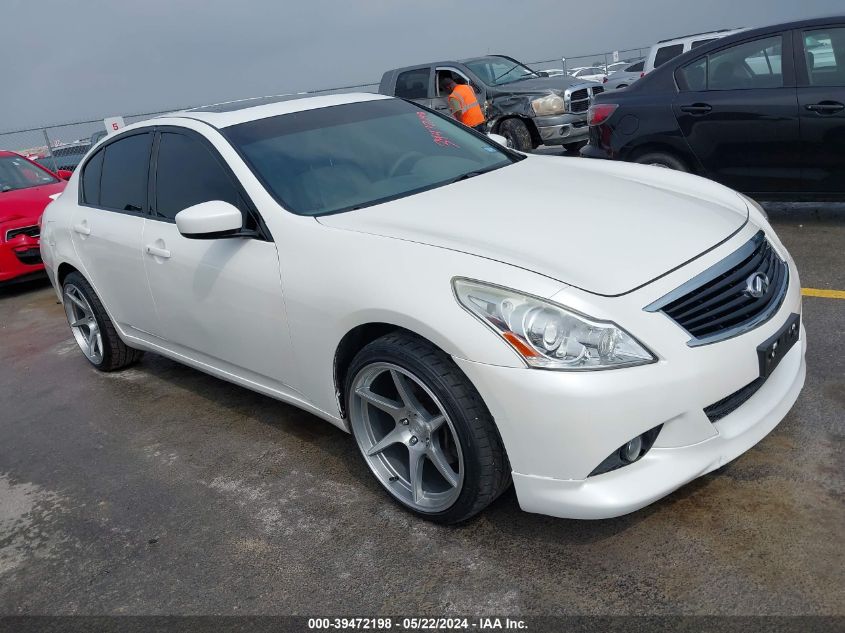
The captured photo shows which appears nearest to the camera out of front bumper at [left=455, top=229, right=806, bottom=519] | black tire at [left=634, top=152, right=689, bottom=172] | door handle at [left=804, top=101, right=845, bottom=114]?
front bumper at [left=455, top=229, right=806, bottom=519]

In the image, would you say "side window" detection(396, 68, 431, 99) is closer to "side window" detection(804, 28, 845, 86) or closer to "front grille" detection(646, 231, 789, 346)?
"side window" detection(804, 28, 845, 86)

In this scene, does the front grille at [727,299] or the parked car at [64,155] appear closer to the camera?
the front grille at [727,299]

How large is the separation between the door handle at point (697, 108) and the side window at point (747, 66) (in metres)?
0.17

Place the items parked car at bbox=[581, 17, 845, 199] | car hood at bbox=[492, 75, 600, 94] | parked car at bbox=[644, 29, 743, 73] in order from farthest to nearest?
parked car at bbox=[644, 29, 743, 73] < car hood at bbox=[492, 75, 600, 94] < parked car at bbox=[581, 17, 845, 199]

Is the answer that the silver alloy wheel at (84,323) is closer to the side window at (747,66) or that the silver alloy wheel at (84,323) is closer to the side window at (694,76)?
the side window at (694,76)

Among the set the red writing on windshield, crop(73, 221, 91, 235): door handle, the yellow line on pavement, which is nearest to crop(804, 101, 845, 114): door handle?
the yellow line on pavement

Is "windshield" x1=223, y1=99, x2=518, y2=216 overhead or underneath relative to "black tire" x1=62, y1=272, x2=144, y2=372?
overhead

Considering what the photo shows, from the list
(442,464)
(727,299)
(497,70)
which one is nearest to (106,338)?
(442,464)

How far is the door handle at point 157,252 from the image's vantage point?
4.00 metres

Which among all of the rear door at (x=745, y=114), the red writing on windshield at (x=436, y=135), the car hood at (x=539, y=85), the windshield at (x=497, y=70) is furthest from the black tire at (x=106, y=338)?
the windshield at (x=497, y=70)

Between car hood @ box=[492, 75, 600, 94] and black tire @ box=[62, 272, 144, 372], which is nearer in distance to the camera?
black tire @ box=[62, 272, 144, 372]

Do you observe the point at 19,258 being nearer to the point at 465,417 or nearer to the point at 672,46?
the point at 465,417

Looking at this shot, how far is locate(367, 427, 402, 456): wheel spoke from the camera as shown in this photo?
10.2 ft

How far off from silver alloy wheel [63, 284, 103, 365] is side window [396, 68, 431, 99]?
875 centimetres
